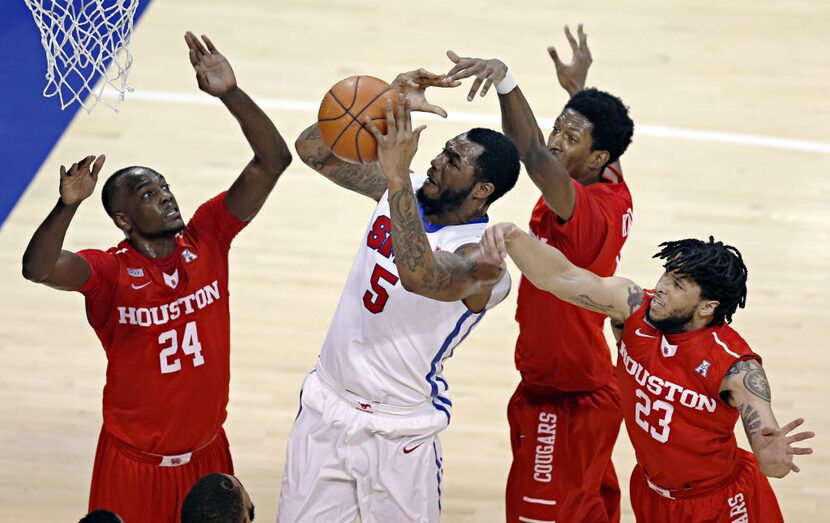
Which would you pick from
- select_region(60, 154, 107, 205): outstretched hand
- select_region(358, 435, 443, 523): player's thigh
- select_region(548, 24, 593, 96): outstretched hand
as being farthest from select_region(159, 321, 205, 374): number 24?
select_region(548, 24, 593, 96): outstretched hand

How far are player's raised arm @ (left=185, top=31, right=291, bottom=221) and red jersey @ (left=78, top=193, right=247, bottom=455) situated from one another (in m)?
0.28

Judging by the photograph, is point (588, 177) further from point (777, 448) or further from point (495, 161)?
point (777, 448)

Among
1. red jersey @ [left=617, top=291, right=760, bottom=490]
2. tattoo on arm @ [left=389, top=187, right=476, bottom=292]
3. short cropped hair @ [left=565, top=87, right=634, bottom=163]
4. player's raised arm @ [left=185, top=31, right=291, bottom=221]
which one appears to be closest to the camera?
tattoo on arm @ [left=389, top=187, right=476, bottom=292]

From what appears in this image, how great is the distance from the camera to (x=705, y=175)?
9.72 m

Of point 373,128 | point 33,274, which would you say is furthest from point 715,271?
point 33,274

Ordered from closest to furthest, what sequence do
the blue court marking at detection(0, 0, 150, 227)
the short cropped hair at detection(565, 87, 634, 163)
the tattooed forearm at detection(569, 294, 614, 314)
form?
the tattooed forearm at detection(569, 294, 614, 314) → the short cropped hair at detection(565, 87, 634, 163) → the blue court marking at detection(0, 0, 150, 227)

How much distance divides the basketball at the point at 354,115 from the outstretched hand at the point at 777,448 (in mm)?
1744

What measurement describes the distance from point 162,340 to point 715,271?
2.21 m

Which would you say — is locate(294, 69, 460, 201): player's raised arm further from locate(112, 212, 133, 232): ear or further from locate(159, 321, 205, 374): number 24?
locate(159, 321, 205, 374): number 24

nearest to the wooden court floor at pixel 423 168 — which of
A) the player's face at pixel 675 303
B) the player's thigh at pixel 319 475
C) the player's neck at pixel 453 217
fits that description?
the player's thigh at pixel 319 475

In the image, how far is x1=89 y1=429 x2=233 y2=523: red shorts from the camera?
5234mm

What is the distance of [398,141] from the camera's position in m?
4.47

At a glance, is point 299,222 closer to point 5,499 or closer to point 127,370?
point 5,499

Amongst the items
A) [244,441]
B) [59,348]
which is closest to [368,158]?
[244,441]
